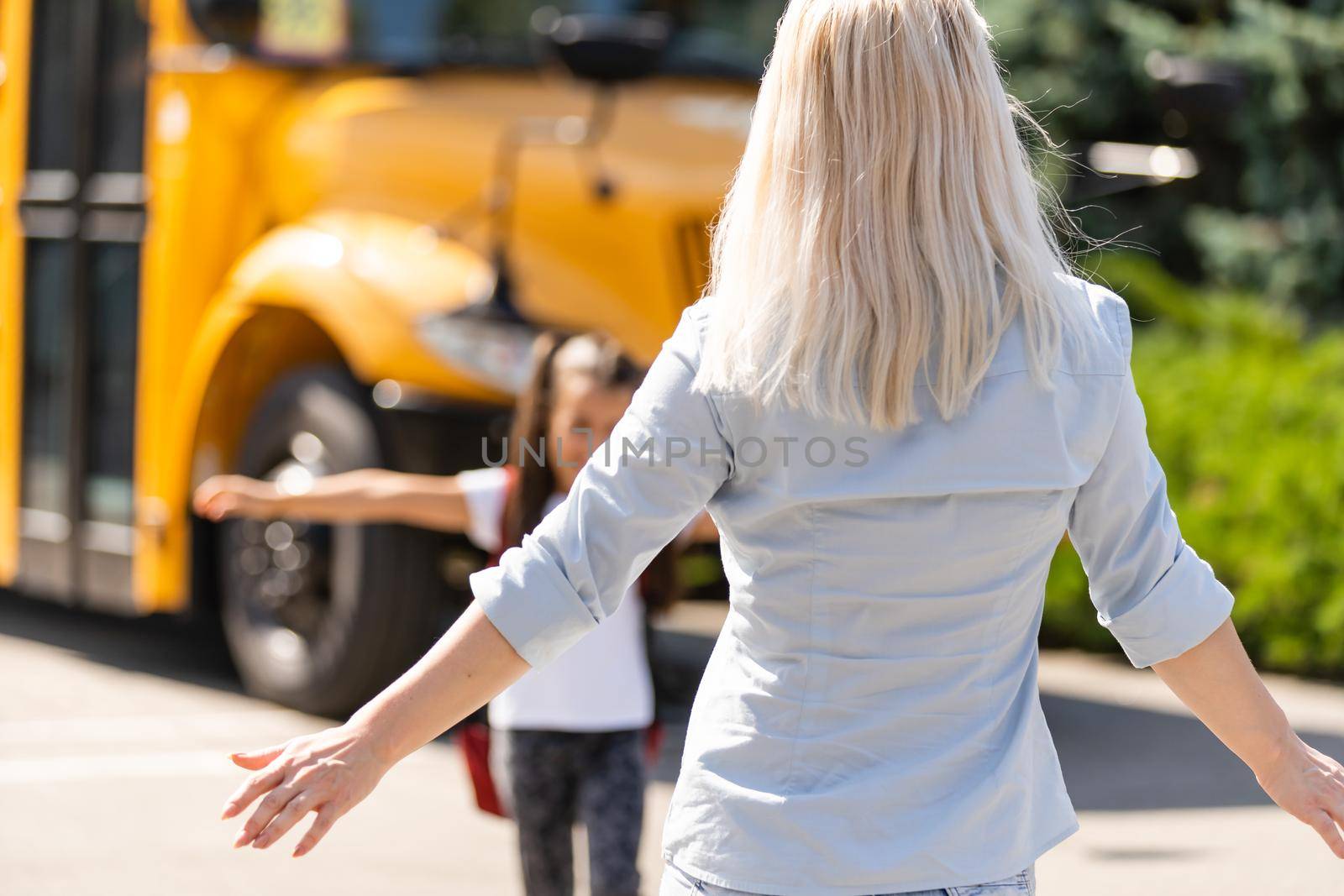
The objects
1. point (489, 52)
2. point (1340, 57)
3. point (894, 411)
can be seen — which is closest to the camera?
point (894, 411)

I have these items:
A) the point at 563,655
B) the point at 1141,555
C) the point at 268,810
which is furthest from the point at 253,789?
the point at 563,655

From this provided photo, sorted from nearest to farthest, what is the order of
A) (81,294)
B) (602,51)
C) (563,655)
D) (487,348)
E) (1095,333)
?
(1095,333) < (563,655) < (602,51) < (487,348) < (81,294)

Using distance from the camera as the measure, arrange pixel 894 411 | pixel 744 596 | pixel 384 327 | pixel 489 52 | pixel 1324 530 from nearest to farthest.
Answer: pixel 894 411 → pixel 744 596 → pixel 384 327 → pixel 489 52 → pixel 1324 530

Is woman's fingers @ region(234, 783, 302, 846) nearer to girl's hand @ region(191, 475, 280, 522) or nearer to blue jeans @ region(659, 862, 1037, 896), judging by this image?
blue jeans @ region(659, 862, 1037, 896)

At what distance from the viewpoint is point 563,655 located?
350cm

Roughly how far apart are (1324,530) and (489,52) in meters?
3.78

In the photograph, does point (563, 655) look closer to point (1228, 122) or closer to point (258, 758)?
point (258, 758)

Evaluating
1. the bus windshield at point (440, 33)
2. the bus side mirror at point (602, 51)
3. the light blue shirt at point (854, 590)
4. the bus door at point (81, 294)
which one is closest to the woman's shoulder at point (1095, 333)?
the light blue shirt at point (854, 590)

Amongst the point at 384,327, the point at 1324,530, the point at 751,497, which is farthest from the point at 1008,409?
the point at 1324,530

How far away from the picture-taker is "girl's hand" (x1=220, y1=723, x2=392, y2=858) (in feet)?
5.87

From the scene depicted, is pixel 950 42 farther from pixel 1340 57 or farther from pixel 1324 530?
pixel 1340 57

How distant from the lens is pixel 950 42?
1818mm

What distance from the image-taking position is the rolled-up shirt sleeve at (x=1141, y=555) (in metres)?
1.89

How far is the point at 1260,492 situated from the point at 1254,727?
5703 millimetres
